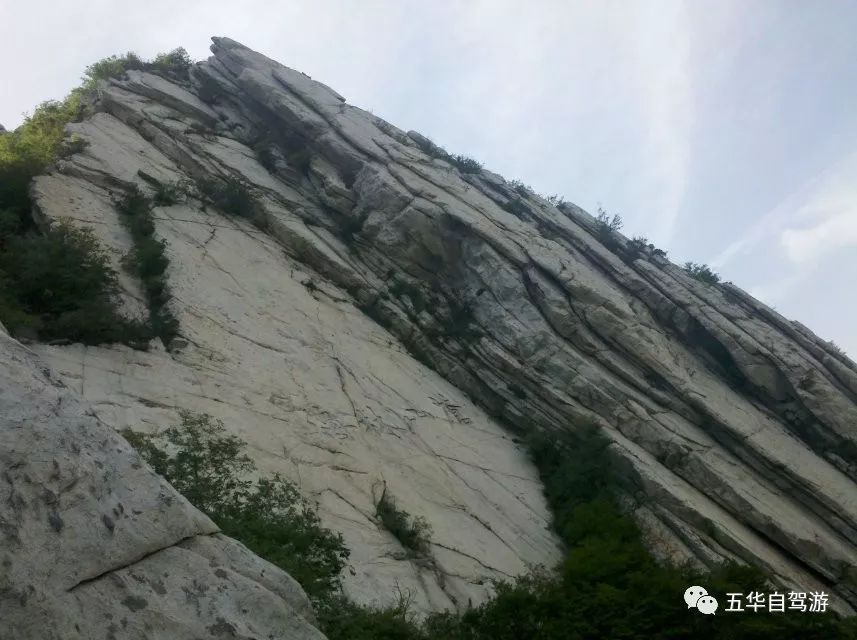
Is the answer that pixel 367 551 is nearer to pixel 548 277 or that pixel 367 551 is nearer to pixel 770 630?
pixel 770 630

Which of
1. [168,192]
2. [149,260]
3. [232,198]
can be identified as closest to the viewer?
[149,260]

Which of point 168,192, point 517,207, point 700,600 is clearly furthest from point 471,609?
point 517,207

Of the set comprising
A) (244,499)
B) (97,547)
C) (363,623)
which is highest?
(244,499)

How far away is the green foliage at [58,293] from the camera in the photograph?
12625mm

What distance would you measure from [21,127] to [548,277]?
20802 mm

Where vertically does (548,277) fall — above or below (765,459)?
above

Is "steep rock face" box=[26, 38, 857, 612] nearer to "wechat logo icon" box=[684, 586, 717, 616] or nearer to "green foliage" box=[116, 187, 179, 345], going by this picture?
"green foliage" box=[116, 187, 179, 345]

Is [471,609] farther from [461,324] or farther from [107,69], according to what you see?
[107,69]

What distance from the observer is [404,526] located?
12.7 meters

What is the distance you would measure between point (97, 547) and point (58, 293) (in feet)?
34.3

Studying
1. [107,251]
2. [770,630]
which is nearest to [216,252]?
[107,251]

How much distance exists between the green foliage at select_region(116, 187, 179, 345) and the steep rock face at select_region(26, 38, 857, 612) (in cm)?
32

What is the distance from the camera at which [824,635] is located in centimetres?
986

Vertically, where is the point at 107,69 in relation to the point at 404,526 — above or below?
above
